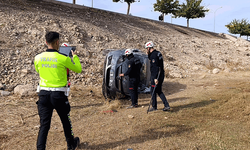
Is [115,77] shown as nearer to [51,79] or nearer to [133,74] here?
[133,74]

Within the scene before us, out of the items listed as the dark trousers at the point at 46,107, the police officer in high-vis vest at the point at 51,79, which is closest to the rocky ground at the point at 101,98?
the dark trousers at the point at 46,107

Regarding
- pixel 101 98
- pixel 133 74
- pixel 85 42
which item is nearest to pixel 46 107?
pixel 133 74

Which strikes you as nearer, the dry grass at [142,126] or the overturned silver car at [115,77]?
the dry grass at [142,126]

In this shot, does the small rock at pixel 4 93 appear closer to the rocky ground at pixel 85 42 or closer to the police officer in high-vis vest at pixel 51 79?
the rocky ground at pixel 85 42

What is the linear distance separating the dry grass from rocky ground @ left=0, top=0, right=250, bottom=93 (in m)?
3.31

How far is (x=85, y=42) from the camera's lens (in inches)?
544

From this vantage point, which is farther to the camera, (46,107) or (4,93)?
(4,93)

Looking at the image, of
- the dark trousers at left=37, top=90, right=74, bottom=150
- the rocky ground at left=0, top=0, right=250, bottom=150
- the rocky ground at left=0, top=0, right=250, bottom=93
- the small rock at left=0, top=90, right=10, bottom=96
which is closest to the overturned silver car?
the rocky ground at left=0, top=0, right=250, bottom=150

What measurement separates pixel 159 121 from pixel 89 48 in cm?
945

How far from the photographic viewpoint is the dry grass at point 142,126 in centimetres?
385

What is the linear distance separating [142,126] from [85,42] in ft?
33.6

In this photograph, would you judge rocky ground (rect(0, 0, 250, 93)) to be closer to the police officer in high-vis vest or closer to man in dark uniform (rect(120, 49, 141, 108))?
man in dark uniform (rect(120, 49, 141, 108))

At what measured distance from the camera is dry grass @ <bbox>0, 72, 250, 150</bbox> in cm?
385

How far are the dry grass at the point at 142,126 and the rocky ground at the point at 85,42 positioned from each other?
3.31 metres
